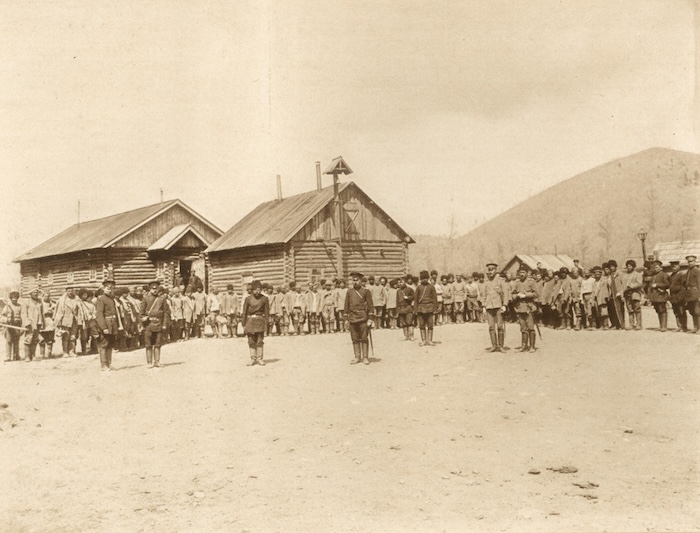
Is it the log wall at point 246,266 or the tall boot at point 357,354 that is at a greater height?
the log wall at point 246,266

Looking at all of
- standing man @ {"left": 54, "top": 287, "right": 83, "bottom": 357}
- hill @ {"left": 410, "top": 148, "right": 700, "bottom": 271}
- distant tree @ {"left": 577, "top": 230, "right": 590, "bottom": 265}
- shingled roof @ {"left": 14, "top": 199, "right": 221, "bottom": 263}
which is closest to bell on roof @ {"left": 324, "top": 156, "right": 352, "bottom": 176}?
standing man @ {"left": 54, "top": 287, "right": 83, "bottom": 357}

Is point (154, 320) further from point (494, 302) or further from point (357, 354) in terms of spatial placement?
point (494, 302)

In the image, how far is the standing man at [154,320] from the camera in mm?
12984

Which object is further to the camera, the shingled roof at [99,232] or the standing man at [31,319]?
the shingled roof at [99,232]

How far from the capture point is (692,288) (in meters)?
13.6

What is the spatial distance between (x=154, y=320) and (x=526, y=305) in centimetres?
784

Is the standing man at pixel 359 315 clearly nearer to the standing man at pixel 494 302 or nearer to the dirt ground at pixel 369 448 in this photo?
the dirt ground at pixel 369 448

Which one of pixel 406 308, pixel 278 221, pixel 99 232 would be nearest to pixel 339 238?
pixel 278 221

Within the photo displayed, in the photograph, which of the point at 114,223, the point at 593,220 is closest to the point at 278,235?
the point at 114,223

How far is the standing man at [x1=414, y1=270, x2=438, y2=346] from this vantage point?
47.4 ft

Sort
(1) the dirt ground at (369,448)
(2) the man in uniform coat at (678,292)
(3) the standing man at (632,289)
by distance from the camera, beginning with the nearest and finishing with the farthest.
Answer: (1) the dirt ground at (369,448) → (2) the man in uniform coat at (678,292) → (3) the standing man at (632,289)

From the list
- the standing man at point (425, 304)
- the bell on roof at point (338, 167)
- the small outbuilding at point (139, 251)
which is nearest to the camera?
the standing man at point (425, 304)

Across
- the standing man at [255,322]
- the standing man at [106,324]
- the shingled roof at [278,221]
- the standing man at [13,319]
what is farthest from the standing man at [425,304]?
the shingled roof at [278,221]

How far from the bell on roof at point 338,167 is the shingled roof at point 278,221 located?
1620 millimetres
